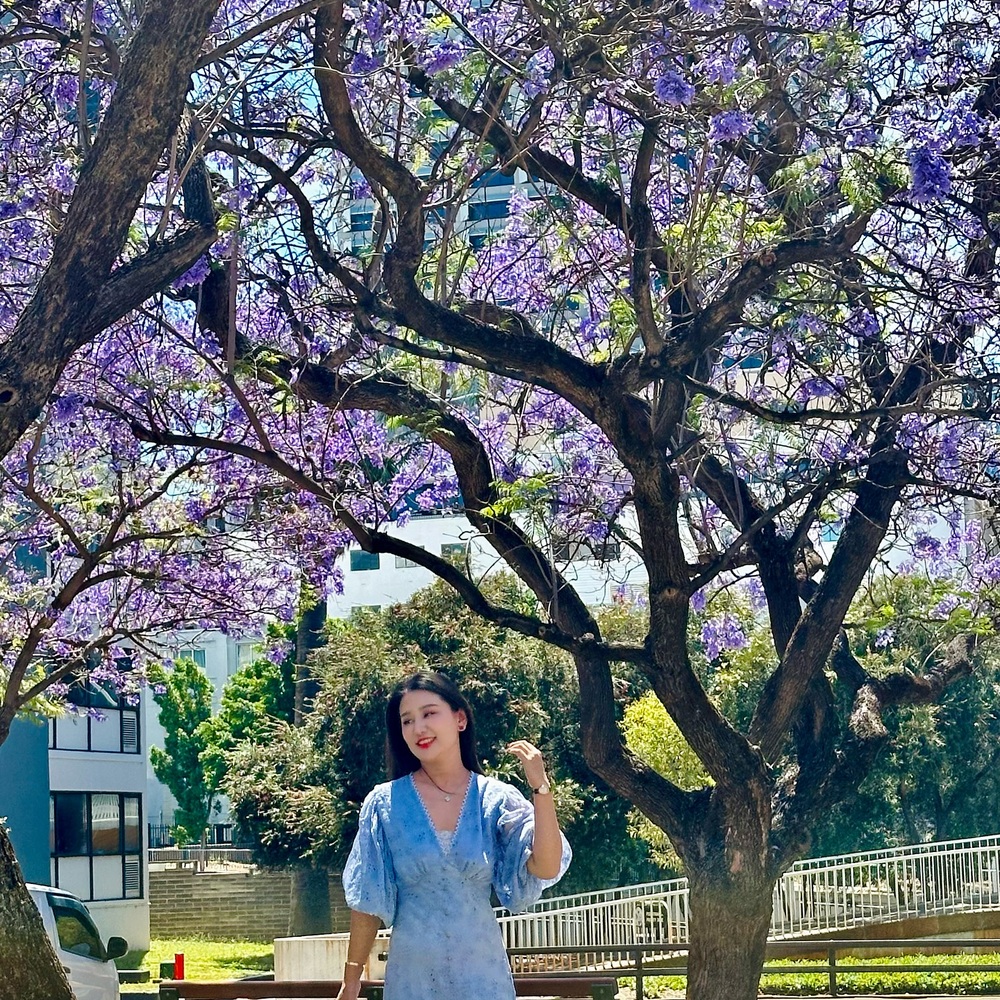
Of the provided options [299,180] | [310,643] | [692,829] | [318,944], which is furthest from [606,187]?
[310,643]

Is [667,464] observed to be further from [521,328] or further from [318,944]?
[318,944]

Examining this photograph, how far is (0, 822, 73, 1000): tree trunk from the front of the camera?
→ 6.77 metres

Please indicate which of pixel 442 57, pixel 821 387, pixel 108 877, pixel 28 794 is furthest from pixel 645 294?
A: pixel 108 877

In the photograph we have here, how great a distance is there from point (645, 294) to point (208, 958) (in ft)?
76.4

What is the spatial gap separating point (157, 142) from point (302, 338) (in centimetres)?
362

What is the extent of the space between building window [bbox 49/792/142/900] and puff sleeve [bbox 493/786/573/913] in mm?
24211

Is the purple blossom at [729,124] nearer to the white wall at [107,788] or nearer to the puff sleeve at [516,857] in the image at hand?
the puff sleeve at [516,857]

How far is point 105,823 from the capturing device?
29578 mm

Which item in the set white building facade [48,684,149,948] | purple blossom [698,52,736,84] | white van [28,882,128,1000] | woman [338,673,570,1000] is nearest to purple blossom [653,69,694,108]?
purple blossom [698,52,736,84]

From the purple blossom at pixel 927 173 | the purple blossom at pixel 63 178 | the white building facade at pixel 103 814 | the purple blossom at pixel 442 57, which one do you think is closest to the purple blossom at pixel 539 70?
the purple blossom at pixel 442 57

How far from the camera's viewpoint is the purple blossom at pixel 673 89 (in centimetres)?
825

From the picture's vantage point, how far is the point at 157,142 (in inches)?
251

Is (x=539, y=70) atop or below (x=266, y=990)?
atop

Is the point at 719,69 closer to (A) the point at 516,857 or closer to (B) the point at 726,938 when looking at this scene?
(B) the point at 726,938
